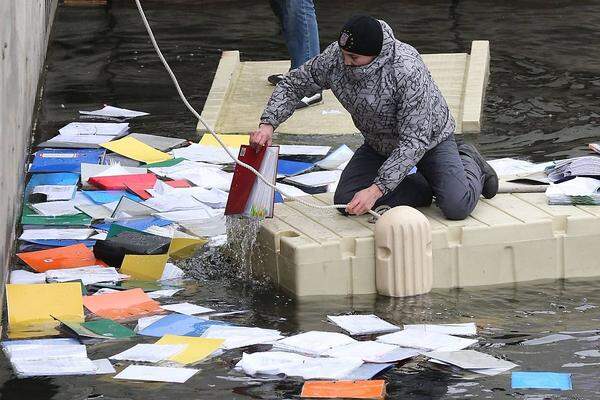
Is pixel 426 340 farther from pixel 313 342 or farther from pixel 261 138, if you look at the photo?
pixel 261 138

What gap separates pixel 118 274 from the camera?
21.1 feet

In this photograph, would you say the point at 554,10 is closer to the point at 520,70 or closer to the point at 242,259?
the point at 520,70

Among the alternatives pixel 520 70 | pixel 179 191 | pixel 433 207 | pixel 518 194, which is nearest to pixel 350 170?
pixel 433 207

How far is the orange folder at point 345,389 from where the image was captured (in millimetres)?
4859

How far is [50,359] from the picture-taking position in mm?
5266

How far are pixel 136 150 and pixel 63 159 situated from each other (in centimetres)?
50

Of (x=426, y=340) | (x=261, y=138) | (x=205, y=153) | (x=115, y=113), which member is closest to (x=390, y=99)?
(x=261, y=138)

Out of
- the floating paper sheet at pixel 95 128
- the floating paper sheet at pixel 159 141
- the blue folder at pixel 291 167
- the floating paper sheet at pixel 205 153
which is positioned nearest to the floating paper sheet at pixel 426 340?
the blue folder at pixel 291 167

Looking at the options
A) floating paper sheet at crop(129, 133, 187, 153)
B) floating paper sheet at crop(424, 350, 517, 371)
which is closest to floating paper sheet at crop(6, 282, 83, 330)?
floating paper sheet at crop(424, 350, 517, 371)

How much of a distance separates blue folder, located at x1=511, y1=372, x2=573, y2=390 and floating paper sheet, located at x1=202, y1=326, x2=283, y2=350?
1.06 metres

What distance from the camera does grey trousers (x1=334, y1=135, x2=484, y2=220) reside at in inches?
250

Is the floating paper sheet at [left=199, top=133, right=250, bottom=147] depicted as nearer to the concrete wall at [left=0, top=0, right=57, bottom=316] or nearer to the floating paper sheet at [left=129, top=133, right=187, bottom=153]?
the floating paper sheet at [left=129, top=133, right=187, bottom=153]

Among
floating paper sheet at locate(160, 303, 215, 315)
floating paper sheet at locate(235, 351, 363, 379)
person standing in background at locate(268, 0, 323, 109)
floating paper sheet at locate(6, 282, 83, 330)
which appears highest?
person standing in background at locate(268, 0, 323, 109)

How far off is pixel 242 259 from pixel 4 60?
1.49 m
